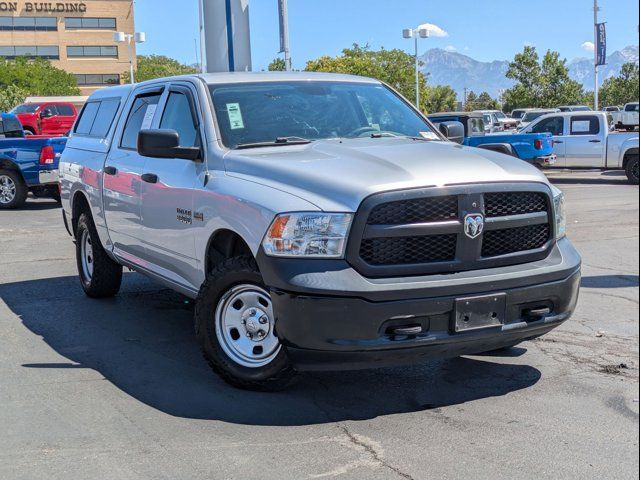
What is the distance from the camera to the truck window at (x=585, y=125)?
74.3 ft

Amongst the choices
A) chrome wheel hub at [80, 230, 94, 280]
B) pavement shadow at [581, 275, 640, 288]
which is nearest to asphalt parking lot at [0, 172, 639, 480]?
pavement shadow at [581, 275, 640, 288]

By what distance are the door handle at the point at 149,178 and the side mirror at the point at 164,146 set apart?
522 mm

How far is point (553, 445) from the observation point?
4.21 m

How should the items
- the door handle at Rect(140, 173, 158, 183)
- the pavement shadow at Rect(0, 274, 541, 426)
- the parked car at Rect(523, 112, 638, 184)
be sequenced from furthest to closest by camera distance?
the parked car at Rect(523, 112, 638, 184), the door handle at Rect(140, 173, 158, 183), the pavement shadow at Rect(0, 274, 541, 426)

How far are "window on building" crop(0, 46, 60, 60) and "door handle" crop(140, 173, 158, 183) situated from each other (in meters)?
85.3

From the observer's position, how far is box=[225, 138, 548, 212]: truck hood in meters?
4.50

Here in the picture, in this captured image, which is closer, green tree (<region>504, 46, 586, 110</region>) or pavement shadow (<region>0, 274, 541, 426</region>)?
pavement shadow (<region>0, 274, 541, 426</region>)

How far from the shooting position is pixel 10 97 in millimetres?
54906

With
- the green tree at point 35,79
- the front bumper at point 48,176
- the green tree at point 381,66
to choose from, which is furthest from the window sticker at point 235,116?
the green tree at point 35,79

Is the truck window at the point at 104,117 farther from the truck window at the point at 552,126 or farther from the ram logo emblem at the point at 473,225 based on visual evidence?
the truck window at the point at 552,126

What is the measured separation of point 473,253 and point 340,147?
4.18 feet

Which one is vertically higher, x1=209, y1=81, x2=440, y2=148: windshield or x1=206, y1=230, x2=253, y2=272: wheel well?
x1=209, y1=81, x2=440, y2=148: windshield

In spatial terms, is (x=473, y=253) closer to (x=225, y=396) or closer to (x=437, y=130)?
(x=225, y=396)

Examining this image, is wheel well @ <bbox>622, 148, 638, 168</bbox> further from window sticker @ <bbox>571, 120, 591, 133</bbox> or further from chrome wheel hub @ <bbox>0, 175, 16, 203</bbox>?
chrome wheel hub @ <bbox>0, 175, 16, 203</bbox>
